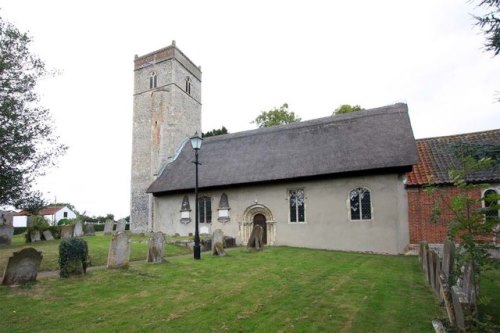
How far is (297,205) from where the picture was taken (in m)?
19.0

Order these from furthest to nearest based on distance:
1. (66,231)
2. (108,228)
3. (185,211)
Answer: (108,228) < (185,211) < (66,231)

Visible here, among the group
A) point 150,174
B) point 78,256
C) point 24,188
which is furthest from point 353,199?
point 150,174

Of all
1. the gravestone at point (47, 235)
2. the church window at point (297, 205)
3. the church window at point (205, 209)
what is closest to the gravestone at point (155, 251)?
the church window at point (297, 205)

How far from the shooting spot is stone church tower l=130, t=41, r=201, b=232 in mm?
31203

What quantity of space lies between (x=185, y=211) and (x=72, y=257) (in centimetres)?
1307

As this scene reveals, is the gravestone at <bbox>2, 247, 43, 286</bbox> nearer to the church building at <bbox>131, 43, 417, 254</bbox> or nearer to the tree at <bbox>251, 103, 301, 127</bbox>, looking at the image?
the church building at <bbox>131, 43, 417, 254</bbox>

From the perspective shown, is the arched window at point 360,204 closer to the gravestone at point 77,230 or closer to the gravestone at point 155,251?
the gravestone at point 155,251

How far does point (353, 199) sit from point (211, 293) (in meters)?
11.4

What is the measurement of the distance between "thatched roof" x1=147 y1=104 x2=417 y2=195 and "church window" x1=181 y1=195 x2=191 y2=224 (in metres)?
0.93

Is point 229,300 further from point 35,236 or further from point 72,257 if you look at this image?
point 35,236

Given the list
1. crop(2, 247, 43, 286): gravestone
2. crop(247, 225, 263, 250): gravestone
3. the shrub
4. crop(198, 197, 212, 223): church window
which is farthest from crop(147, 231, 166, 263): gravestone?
crop(198, 197, 212, 223): church window

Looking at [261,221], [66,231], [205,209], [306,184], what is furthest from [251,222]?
[66,231]

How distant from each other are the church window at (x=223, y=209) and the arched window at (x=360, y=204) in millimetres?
7400

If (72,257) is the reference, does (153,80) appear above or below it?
above
